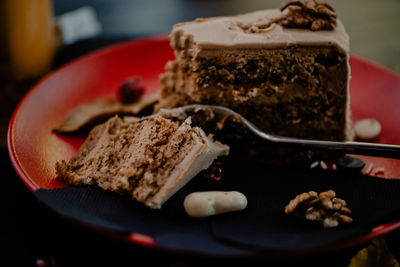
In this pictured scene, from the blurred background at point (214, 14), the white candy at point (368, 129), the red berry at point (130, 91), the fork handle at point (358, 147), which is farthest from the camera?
the blurred background at point (214, 14)

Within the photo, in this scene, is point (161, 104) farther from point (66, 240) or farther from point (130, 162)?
point (66, 240)

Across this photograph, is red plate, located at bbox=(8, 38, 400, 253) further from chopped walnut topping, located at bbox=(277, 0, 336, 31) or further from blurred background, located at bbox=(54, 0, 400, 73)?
blurred background, located at bbox=(54, 0, 400, 73)

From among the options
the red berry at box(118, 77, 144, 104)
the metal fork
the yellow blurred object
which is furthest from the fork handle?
the yellow blurred object

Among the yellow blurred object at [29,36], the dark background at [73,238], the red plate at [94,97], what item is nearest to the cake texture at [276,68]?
the red plate at [94,97]

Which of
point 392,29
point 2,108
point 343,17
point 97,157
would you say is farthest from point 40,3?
point 392,29

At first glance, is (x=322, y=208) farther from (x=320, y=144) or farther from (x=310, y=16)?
(x=310, y=16)

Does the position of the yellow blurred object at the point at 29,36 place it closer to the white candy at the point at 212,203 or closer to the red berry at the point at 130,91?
the red berry at the point at 130,91

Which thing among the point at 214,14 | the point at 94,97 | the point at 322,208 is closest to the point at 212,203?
the point at 322,208
